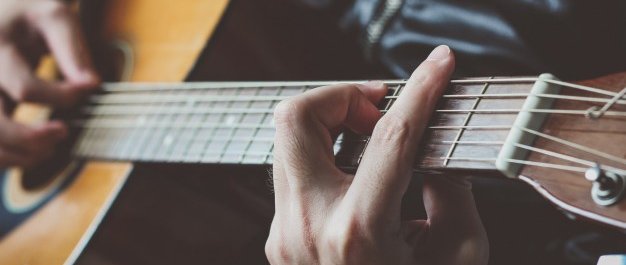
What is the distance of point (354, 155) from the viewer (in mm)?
637

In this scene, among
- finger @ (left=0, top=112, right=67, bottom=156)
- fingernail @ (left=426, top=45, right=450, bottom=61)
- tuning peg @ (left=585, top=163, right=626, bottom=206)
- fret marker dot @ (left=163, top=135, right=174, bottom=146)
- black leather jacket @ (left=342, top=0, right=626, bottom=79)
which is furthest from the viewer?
finger @ (left=0, top=112, right=67, bottom=156)

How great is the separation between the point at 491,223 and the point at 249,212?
389 mm

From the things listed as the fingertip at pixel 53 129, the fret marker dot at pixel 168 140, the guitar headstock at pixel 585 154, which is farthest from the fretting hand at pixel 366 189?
the fingertip at pixel 53 129

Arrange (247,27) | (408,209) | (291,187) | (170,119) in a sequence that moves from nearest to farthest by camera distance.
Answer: (291,187) → (408,209) → (170,119) → (247,27)

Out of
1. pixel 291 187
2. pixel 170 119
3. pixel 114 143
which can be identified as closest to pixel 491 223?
pixel 291 187

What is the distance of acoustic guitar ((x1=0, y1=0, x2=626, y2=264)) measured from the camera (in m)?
0.50

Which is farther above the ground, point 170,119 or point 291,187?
point 291,187

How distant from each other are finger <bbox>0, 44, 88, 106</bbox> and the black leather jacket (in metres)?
0.55

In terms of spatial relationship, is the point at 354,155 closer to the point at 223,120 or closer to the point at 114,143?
the point at 223,120

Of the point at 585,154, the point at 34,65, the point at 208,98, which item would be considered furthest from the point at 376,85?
the point at 34,65

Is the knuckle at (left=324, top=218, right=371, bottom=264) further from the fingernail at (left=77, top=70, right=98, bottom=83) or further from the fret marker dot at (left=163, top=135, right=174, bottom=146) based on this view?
the fingernail at (left=77, top=70, right=98, bottom=83)

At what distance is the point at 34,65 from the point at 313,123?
0.81 meters

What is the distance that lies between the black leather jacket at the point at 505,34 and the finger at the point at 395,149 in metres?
0.25

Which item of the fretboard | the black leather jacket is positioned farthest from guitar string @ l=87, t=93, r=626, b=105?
the black leather jacket
